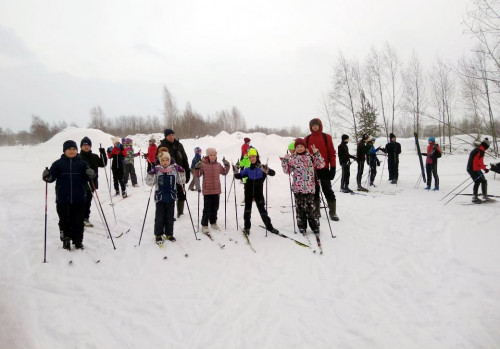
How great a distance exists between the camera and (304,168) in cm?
564

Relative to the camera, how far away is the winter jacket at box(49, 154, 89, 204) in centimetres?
496

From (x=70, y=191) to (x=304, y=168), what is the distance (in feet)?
15.0

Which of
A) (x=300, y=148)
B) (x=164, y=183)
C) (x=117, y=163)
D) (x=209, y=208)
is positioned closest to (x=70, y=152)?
(x=164, y=183)

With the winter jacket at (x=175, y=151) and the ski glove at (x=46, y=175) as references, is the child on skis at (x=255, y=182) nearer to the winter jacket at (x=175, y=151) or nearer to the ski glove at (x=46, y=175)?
the winter jacket at (x=175, y=151)

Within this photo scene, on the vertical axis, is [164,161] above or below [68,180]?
above

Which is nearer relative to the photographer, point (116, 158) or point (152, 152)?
point (116, 158)

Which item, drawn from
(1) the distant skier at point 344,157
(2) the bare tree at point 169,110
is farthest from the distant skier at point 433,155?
(2) the bare tree at point 169,110

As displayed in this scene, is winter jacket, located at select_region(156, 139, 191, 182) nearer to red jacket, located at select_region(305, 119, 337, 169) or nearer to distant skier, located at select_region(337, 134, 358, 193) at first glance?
red jacket, located at select_region(305, 119, 337, 169)

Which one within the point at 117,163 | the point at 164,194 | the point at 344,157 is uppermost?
the point at 344,157

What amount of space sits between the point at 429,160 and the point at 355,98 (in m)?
17.3

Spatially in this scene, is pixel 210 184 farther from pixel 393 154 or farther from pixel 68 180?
pixel 393 154

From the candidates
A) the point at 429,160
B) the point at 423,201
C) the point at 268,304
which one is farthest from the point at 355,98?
the point at 268,304

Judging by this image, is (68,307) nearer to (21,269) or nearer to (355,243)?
(21,269)

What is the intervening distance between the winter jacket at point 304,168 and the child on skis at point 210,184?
4.91 ft
